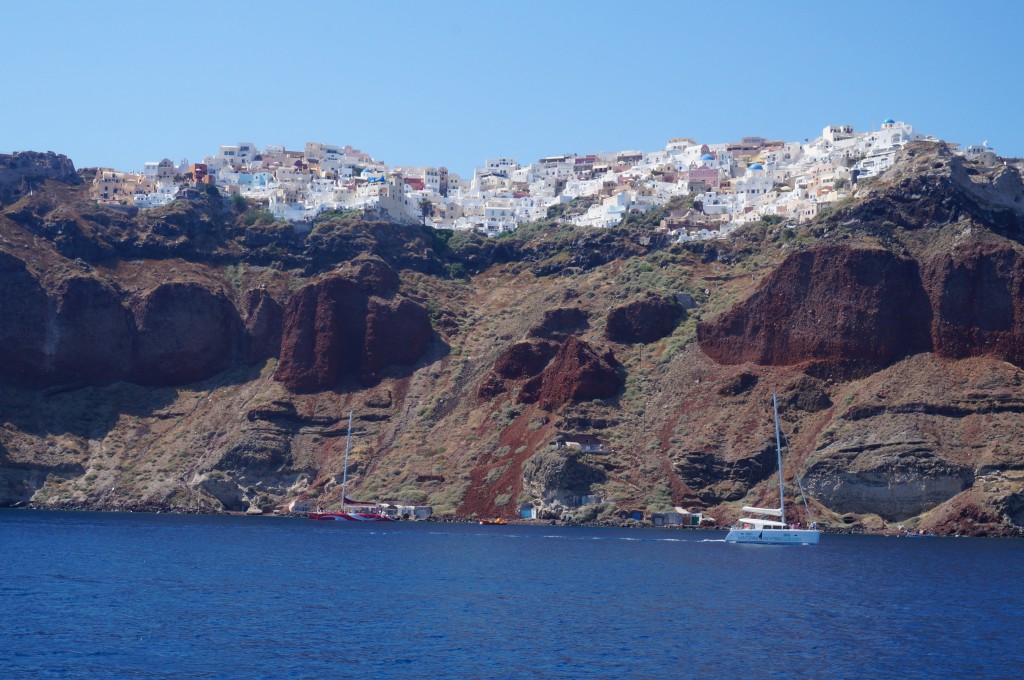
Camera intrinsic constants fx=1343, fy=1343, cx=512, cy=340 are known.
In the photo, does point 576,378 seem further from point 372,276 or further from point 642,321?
point 372,276

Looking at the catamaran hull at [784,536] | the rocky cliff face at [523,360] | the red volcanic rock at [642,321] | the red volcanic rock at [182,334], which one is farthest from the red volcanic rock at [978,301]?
the red volcanic rock at [182,334]

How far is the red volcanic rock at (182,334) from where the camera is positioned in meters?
155

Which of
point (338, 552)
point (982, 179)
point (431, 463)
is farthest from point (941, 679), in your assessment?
point (982, 179)

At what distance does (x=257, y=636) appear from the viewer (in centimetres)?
5609

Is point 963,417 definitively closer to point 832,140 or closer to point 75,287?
point 832,140

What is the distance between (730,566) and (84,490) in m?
78.9

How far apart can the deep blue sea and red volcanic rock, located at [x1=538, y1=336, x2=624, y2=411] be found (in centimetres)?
2745

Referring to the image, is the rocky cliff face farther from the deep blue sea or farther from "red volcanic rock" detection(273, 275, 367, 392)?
the deep blue sea

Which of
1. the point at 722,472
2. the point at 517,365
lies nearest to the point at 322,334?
the point at 517,365

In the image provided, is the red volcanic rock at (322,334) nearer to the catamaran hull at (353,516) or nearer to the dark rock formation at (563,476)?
the catamaran hull at (353,516)

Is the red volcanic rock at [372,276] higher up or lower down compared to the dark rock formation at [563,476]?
higher up

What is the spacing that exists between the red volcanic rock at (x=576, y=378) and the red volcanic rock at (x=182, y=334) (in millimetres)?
43773

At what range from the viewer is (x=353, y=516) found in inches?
5069

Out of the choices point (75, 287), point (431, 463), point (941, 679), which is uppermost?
point (75, 287)
